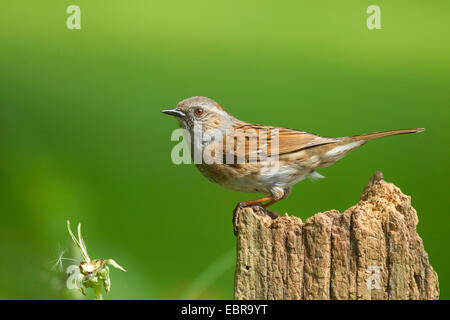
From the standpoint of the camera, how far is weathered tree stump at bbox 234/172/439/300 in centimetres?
256

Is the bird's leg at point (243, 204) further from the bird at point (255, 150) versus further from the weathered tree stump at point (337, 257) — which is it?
the weathered tree stump at point (337, 257)

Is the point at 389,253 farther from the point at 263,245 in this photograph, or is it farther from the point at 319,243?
the point at 263,245

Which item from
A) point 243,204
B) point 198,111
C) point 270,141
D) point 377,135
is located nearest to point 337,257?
point 243,204

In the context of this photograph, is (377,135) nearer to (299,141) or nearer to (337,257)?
(299,141)

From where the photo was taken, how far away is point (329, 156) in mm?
3984

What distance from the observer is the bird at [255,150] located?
3.83 metres

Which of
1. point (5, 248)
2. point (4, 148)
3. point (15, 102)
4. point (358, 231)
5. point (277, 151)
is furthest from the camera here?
point (15, 102)

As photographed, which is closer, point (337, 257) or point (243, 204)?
point (337, 257)

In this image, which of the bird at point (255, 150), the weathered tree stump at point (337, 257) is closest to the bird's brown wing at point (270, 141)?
the bird at point (255, 150)

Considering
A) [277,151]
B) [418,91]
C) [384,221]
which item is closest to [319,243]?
[384,221]

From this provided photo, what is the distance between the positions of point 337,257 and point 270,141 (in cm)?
158

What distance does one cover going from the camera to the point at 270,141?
4.03 m

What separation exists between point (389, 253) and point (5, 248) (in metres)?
3.25
